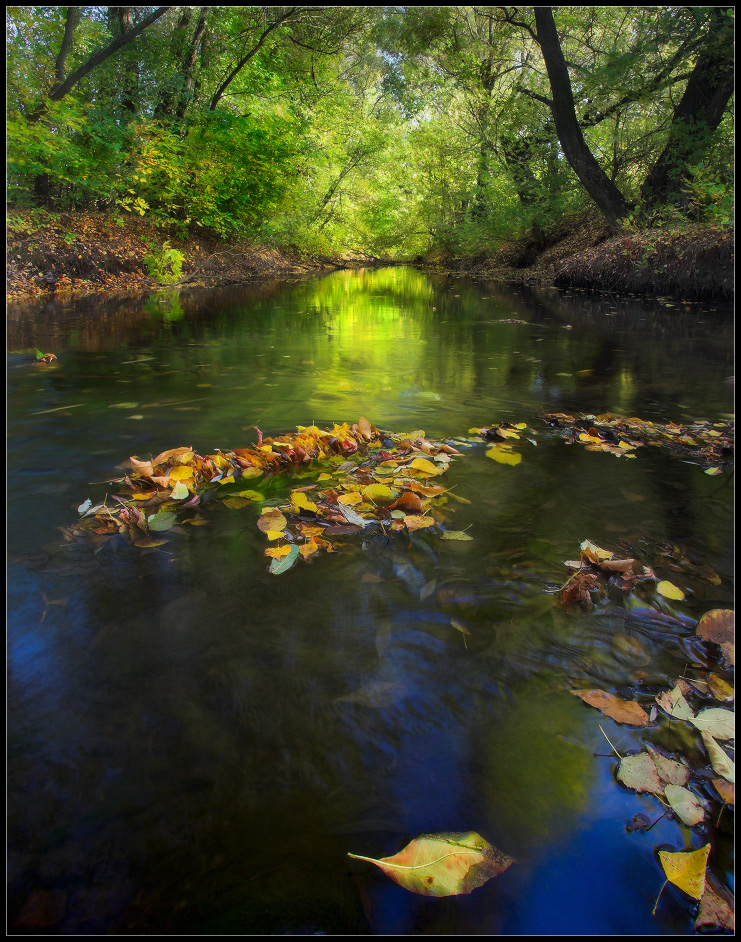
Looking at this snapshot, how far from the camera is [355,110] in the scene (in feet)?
80.3

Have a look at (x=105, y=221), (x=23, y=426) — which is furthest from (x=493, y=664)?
(x=105, y=221)

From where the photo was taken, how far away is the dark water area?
982 millimetres

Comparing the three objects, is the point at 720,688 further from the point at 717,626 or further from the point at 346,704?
the point at 346,704

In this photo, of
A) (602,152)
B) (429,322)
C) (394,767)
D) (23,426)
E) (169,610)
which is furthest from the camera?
(602,152)

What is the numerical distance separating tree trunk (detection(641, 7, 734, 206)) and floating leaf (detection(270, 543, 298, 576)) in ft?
46.5

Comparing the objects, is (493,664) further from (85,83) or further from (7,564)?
(85,83)

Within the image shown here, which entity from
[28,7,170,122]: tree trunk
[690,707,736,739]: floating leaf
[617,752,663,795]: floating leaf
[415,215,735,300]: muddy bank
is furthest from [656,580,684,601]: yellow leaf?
[28,7,170,122]: tree trunk

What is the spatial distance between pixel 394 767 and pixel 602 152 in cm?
2080

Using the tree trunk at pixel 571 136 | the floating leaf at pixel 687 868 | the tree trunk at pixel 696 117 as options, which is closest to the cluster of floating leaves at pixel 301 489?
the floating leaf at pixel 687 868

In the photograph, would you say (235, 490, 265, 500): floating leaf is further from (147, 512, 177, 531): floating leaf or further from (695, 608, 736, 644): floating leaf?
(695, 608, 736, 644): floating leaf

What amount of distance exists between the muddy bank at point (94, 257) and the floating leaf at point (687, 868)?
12.4m

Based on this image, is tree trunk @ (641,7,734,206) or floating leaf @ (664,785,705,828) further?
tree trunk @ (641,7,734,206)

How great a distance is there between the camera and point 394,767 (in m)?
1.22

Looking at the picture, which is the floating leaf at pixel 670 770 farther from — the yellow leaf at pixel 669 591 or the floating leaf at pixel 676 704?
the yellow leaf at pixel 669 591
